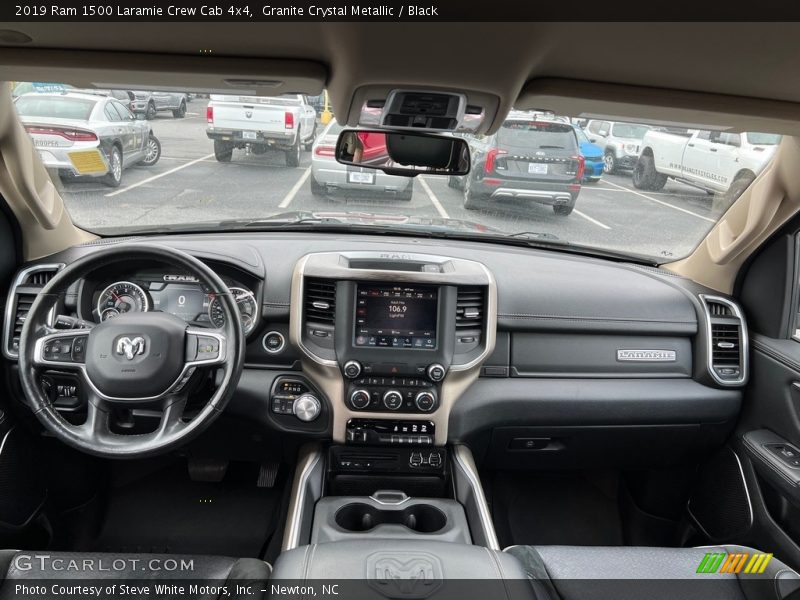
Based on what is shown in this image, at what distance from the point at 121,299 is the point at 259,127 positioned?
1.53 meters

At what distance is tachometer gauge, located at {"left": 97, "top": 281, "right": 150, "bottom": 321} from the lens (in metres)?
2.62

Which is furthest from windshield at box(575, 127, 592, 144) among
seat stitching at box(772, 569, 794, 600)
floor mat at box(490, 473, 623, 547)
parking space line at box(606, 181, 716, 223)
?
seat stitching at box(772, 569, 794, 600)

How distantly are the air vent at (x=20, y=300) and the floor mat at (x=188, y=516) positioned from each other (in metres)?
1.21

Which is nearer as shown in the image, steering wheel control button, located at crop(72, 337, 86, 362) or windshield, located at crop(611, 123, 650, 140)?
steering wheel control button, located at crop(72, 337, 86, 362)

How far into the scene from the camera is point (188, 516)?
3352 millimetres

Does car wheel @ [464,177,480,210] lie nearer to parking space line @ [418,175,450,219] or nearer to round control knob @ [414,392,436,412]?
parking space line @ [418,175,450,219]

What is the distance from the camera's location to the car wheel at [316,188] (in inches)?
137

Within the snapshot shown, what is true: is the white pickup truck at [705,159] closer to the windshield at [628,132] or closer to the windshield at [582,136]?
the windshield at [628,132]

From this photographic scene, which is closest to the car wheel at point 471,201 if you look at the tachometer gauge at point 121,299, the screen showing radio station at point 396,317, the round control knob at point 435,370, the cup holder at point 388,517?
the screen showing radio station at point 396,317

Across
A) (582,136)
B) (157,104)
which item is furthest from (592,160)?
(157,104)

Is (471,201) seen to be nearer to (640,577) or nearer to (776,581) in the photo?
(640,577)

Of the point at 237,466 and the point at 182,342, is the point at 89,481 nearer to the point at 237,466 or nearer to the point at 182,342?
the point at 237,466

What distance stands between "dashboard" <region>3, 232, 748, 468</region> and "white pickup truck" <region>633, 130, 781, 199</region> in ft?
2.03
